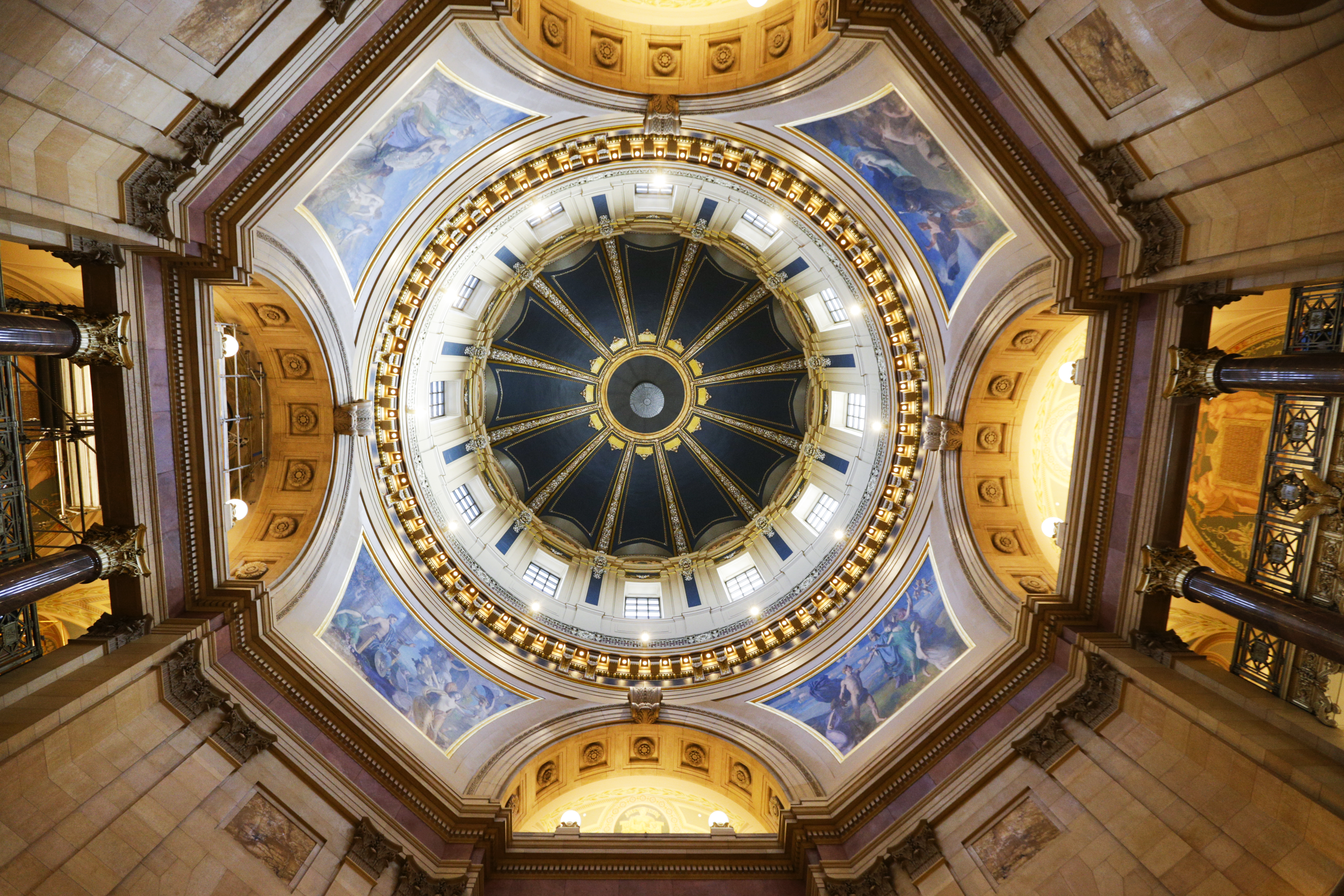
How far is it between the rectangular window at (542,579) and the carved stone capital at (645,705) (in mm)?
5740

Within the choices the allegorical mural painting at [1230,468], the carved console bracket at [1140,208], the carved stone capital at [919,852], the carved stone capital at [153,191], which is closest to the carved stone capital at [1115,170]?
the carved console bracket at [1140,208]

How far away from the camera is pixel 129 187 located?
10133 millimetres

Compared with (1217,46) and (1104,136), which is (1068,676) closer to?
(1104,136)

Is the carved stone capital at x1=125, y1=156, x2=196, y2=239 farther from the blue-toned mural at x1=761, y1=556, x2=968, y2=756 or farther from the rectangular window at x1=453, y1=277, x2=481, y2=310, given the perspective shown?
the blue-toned mural at x1=761, y1=556, x2=968, y2=756

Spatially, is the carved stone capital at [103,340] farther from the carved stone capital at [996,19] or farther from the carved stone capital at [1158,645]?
the carved stone capital at [1158,645]

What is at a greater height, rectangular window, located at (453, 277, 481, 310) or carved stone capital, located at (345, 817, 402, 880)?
rectangular window, located at (453, 277, 481, 310)

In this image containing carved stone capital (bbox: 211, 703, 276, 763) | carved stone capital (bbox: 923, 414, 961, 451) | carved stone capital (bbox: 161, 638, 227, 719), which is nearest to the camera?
carved stone capital (bbox: 161, 638, 227, 719)

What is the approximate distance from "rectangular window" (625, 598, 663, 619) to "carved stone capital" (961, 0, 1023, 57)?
18.4m

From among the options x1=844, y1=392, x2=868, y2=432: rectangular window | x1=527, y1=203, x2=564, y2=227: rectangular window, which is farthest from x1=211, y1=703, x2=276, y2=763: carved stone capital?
x1=844, y1=392, x2=868, y2=432: rectangular window

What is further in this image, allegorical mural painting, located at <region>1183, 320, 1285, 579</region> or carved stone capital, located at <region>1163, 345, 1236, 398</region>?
allegorical mural painting, located at <region>1183, 320, 1285, 579</region>

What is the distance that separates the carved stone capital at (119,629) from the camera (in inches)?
451

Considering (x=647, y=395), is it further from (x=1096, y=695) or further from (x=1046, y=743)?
(x=1096, y=695)

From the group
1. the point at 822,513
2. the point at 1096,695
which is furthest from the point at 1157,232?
the point at 822,513

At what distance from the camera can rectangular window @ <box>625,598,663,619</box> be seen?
23.4 meters
